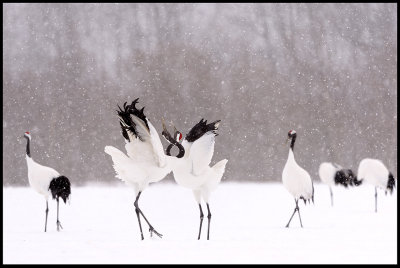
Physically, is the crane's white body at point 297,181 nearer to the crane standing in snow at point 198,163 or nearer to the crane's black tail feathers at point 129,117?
the crane standing in snow at point 198,163

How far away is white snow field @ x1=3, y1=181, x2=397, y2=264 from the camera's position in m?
4.23

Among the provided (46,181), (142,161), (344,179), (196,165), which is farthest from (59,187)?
(344,179)

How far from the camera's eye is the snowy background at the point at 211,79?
13680 mm

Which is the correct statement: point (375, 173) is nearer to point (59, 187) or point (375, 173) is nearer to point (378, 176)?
point (378, 176)

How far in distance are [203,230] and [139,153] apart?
1461mm

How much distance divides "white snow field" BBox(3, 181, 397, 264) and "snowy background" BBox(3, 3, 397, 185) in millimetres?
2627

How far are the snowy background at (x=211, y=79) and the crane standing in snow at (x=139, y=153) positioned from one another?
8.22 metres

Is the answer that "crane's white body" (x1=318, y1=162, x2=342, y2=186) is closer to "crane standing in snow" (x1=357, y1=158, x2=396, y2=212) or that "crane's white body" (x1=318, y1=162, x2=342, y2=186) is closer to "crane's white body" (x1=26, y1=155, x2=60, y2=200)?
"crane standing in snow" (x1=357, y1=158, x2=396, y2=212)

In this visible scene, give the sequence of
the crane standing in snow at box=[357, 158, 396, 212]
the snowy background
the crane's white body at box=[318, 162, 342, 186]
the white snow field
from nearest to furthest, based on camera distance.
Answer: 1. the white snow field
2. the crane standing in snow at box=[357, 158, 396, 212]
3. the crane's white body at box=[318, 162, 342, 186]
4. the snowy background

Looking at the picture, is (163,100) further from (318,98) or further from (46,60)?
(318,98)

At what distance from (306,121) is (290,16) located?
151 inches

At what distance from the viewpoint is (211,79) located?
48.1 feet

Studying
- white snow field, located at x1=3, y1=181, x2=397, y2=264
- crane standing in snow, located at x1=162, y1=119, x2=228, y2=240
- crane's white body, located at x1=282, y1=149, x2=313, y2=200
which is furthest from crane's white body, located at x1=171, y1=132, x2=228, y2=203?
crane's white body, located at x1=282, y1=149, x2=313, y2=200

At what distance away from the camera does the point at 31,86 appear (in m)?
13.8
